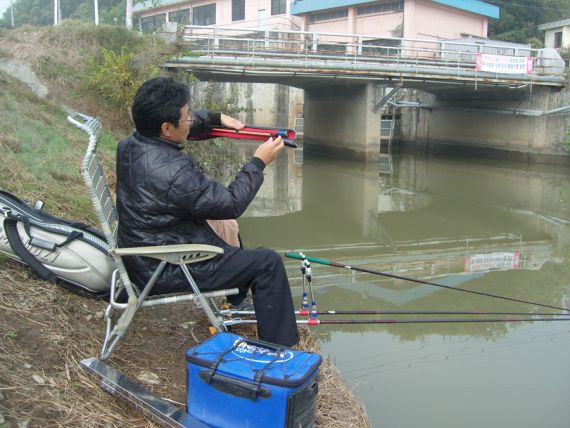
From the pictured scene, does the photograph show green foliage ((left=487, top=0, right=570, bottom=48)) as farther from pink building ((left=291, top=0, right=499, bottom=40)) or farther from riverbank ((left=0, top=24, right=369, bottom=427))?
riverbank ((left=0, top=24, right=369, bottom=427))

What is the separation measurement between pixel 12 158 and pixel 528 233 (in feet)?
23.0

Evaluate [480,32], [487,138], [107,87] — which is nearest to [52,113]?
[107,87]

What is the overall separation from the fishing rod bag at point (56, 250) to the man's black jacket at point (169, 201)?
0.24m

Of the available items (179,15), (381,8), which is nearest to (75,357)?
(381,8)

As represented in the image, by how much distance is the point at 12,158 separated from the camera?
4.81 m

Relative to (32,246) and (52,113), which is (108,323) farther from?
(52,113)

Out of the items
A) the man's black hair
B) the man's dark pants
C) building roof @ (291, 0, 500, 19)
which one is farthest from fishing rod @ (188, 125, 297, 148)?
building roof @ (291, 0, 500, 19)

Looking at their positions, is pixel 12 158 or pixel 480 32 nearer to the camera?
pixel 12 158

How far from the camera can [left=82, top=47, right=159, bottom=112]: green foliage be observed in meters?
9.91

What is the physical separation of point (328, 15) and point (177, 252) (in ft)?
97.4

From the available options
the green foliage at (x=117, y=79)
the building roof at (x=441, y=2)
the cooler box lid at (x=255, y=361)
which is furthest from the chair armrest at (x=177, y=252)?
the building roof at (x=441, y=2)

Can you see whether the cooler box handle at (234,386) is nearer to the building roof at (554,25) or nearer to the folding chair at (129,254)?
the folding chair at (129,254)

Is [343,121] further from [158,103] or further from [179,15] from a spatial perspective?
[179,15]

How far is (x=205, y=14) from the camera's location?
35.6 m
